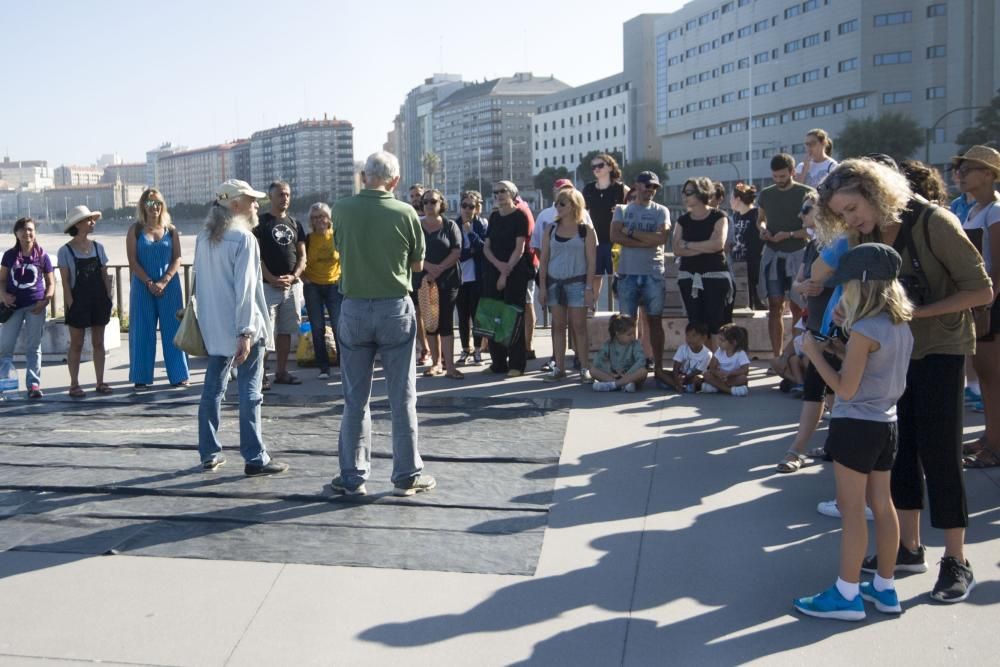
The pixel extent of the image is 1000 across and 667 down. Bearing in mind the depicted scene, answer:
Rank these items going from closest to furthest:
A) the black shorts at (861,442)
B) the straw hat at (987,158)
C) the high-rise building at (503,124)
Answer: the black shorts at (861,442) < the straw hat at (987,158) < the high-rise building at (503,124)

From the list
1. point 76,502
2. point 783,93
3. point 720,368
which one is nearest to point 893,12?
point 783,93

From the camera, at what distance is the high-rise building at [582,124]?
138 metres

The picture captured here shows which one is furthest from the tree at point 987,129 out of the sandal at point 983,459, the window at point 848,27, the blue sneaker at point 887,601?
the blue sneaker at point 887,601

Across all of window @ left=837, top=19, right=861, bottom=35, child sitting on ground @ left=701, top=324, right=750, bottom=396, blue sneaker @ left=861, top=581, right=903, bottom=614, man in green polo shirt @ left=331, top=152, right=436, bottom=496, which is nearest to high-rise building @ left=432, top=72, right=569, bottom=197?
window @ left=837, top=19, right=861, bottom=35

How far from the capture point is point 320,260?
34.8 feet

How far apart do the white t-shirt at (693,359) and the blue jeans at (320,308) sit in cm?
341

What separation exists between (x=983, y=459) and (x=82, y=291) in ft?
26.3

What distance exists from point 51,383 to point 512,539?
24.2ft

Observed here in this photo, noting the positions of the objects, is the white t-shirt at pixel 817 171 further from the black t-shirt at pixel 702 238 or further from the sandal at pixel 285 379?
the sandal at pixel 285 379

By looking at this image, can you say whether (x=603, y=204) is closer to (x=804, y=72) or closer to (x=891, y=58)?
(x=891, y=58)

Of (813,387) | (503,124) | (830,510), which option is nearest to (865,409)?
(830,510)

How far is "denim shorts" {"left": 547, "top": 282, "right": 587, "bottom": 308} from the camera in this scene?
1023 cm

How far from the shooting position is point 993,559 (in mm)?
A: 5031

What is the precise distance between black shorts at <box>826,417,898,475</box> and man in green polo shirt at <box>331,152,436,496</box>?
271 cm
